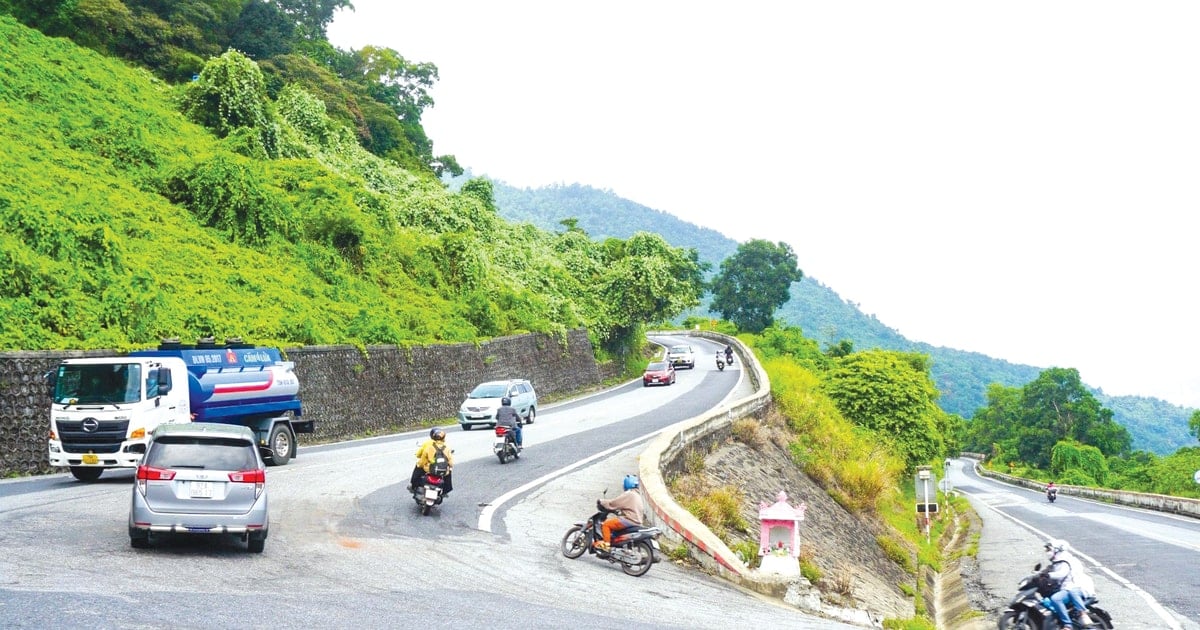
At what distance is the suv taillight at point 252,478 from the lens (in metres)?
11.9

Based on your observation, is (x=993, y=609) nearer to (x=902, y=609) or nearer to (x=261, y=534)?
(x=902, y=609)

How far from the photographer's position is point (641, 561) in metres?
13.3

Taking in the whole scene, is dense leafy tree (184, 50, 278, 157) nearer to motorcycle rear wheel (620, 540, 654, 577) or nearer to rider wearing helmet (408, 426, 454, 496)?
rider wearing helmet (408, 426, 454, 496)

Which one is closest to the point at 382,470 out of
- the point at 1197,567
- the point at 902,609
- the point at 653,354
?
the point at 902,609

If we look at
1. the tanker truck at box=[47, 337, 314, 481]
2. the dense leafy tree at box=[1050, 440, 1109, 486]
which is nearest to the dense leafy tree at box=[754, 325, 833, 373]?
the dense leafy tree at box=[1050, 440, 1109, 486]

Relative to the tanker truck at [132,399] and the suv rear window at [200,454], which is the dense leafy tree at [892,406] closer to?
the tanker truck at [132,399]

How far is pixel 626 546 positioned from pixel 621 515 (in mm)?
443

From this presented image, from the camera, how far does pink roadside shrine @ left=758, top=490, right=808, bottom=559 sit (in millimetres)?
14133

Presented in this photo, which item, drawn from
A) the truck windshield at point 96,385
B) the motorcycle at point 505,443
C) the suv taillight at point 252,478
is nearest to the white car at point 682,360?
the motorcycle at point 505,443

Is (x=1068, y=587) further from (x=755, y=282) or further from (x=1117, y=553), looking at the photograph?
(x=755, y=282)

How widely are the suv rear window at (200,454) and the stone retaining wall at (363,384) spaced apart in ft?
30.8

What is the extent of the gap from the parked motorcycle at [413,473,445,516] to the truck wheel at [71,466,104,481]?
21.4 ft

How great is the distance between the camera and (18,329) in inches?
827

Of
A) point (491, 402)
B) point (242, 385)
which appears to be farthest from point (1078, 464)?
point (242, 385)
